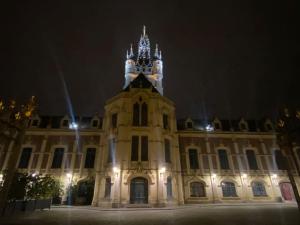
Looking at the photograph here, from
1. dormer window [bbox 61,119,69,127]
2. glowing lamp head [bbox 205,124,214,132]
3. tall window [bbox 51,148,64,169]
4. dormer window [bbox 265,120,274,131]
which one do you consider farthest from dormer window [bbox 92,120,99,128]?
dormer window [bbox 265,120,274,131]

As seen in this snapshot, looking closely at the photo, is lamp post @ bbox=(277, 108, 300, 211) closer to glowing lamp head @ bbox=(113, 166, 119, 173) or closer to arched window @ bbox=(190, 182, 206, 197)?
glowing lamp head @ bbox=(113, 166, 119, 173)

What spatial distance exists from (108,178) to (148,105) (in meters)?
9.89

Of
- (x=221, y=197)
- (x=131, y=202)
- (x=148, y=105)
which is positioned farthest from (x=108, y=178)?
(x=221, y=197)

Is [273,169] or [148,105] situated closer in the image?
[148,105]

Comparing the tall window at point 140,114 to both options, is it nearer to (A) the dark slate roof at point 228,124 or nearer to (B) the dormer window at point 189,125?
(A) the dark slate roof at point 228,124

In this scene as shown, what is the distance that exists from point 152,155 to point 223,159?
38.4 ft

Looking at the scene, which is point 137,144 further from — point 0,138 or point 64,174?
point 0,138

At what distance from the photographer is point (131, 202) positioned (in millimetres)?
20609

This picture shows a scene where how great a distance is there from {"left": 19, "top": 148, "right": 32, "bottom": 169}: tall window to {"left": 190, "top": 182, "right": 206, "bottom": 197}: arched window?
21709 mm

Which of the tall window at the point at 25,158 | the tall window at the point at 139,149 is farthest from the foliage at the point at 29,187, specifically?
the tall window at the point at 25,158

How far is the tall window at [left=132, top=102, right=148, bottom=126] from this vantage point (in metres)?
24.5

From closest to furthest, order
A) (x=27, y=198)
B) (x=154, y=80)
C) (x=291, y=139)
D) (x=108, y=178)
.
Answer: (x=291, y=139)
(x=27, y=198)
(x=108, y=178)
(x=154, y=80)

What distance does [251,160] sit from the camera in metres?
28.2

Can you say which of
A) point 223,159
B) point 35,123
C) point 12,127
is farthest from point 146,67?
point 12,127
